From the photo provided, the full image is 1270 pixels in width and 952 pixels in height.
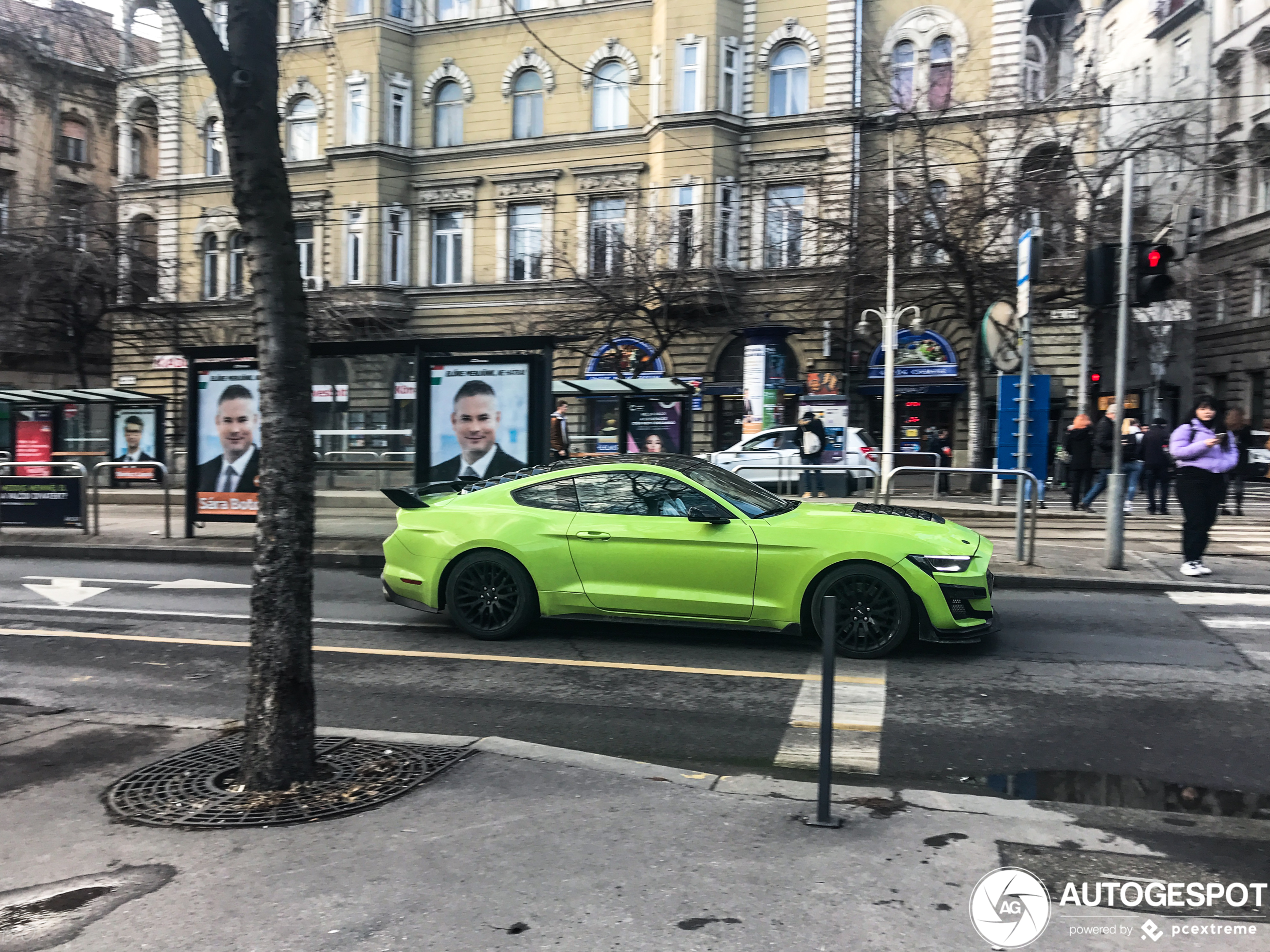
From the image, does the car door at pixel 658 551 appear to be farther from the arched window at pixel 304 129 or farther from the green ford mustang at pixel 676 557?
the arched window at pixel 304 129

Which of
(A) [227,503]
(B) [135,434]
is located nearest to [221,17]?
(A) [227,503]

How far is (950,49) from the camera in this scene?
3022 centimetres

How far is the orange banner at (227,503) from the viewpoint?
14.3 m

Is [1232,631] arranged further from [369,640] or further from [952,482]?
[952,482]

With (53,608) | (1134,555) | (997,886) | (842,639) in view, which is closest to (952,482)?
(1134,555)

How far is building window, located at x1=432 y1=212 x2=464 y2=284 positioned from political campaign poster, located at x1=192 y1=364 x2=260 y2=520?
69.8 feet

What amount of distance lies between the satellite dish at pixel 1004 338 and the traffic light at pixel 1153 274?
117 inches

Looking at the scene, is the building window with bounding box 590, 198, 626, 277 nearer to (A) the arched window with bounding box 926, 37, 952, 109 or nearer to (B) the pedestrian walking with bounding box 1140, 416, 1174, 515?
(A) the arched window with bounding box 926, 37, 952, 109

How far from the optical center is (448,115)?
114ft

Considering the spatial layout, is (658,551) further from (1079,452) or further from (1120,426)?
(1079,452)

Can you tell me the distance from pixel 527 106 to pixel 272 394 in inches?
1247

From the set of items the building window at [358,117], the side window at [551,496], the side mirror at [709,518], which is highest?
the building window at [358,117]

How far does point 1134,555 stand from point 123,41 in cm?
1178

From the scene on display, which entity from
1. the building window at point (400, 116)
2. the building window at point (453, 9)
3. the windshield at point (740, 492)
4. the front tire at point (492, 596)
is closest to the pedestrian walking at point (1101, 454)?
the windshield at point (740, 492)
